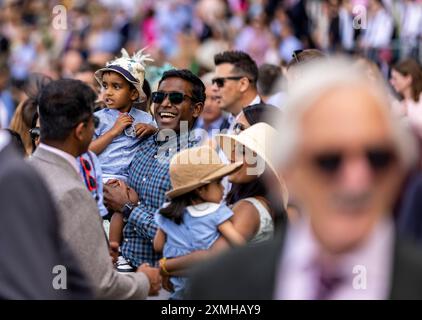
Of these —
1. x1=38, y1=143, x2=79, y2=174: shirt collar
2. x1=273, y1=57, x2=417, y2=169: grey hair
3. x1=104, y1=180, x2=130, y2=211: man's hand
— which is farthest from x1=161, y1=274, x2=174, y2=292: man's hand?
x1=273, y1=57, x2=417, y2=169: grey hair

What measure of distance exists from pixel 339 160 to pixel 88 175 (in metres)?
3.58

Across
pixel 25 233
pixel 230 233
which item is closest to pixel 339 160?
pixel 25 233

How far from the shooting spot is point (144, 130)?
20.9ft

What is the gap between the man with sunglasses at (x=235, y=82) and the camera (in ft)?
26.5

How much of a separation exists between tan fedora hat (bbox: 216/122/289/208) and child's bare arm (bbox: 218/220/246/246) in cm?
50

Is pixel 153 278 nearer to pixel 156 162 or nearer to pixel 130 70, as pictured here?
pixel 156 162

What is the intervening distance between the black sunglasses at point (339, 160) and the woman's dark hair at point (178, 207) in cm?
282

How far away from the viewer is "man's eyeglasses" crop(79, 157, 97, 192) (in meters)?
5.83

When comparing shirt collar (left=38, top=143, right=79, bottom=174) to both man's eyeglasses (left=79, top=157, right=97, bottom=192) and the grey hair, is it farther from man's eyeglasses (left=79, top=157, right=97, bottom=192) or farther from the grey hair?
the grey hair

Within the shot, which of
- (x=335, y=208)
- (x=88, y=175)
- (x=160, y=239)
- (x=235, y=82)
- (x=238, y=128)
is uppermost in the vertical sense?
(x=235, y=82)

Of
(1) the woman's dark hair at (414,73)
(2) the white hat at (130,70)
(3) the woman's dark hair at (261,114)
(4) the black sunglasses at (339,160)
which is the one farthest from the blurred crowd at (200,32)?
(4) the black sunglasses at (339,160)
